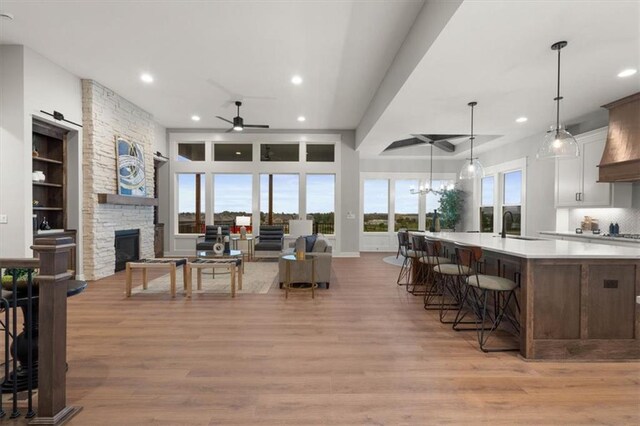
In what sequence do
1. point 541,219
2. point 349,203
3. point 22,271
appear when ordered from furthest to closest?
point 349,203 → point 541,219 → point 22,271

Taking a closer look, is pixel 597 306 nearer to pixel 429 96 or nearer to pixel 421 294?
pixel 421 294

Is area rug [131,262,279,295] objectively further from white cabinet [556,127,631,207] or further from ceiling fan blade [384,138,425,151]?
white cabinet [556,127,631,207]

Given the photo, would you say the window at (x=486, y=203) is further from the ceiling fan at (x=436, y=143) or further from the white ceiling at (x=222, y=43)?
the white ceiling at (x=222, y=43)

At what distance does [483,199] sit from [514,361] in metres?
7.45

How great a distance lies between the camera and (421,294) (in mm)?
4934

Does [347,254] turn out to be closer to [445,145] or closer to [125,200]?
[445,145]

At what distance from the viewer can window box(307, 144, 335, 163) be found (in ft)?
29.9

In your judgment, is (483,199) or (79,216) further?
(483,199)

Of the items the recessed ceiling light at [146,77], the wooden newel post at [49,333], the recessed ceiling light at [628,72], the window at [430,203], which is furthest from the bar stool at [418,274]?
the window at [430,203]

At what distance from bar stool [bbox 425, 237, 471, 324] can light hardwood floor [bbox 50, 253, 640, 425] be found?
1.58ft

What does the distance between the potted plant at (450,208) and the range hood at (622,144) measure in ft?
15.0

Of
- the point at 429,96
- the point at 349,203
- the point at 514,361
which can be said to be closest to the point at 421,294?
the point at 514,361

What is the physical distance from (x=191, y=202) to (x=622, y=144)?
9454mm

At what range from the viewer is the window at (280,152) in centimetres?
905
